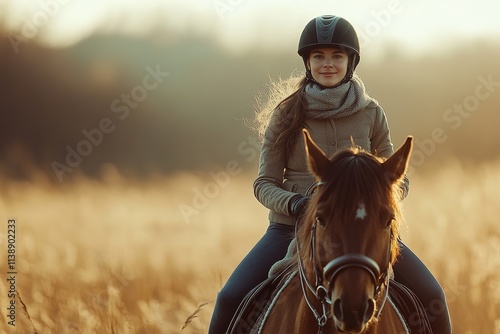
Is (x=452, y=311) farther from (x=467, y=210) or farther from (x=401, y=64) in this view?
(x=401, y=64)

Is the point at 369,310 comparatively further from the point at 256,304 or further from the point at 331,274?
the point at 256,304

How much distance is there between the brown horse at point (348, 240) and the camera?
356 cm

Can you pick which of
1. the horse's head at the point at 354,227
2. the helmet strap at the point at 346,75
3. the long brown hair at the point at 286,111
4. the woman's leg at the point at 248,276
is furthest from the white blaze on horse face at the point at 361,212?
the helmet strap at the point at 346,75

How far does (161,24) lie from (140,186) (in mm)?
10197

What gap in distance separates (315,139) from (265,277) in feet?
3.19

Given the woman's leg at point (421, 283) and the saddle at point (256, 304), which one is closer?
the saddle at point (256, 304)

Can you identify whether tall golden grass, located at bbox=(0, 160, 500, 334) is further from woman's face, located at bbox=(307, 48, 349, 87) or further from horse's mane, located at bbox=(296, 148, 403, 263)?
horse's mane, located at bbox=(296, 148, 403, 263)

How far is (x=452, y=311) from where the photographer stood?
8766mm

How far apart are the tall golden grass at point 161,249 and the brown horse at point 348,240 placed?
2663 mm

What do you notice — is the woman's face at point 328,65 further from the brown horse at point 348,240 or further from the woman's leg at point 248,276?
the brown horse at point 348,240

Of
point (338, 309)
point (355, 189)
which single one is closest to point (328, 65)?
point (355, 189)

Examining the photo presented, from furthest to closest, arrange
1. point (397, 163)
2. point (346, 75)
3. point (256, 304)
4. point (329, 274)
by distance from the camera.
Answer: point (346, 75), point (256, 304), point (397, 163), point (329, 274)

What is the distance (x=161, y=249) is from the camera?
11.2 m

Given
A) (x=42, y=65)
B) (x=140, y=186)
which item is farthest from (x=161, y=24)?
(x=140, y=186)
